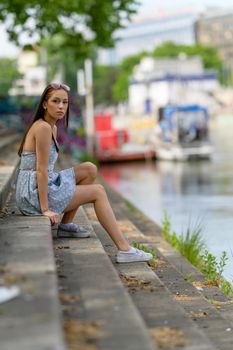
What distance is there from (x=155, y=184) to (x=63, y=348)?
26.8m

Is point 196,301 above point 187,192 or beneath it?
above

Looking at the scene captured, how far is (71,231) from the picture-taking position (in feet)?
27.5

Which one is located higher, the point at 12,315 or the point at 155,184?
the point at 12,315

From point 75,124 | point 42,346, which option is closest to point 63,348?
point 42,346

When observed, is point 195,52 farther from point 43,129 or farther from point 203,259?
point 43,129

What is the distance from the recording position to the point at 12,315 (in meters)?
4.87

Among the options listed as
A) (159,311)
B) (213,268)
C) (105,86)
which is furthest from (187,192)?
(105,86)

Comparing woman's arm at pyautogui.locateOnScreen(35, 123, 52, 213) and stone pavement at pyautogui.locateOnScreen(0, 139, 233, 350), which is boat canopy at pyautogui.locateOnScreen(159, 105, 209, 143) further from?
woman's arm at pyautogui.locateOnScreen(35, 123, 52, 213)

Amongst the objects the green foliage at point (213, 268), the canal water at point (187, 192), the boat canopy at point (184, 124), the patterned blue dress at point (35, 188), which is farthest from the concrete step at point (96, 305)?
the boat canopy at point (184, 124)

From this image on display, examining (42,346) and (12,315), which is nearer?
(42,346)

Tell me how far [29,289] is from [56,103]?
2.95m

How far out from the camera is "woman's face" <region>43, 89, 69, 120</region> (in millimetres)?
7996

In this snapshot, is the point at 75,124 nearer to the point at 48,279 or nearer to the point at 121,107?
the point at 48,279

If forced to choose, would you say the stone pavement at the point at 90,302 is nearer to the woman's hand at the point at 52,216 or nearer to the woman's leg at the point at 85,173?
the woman's hand at the point at 52,216
